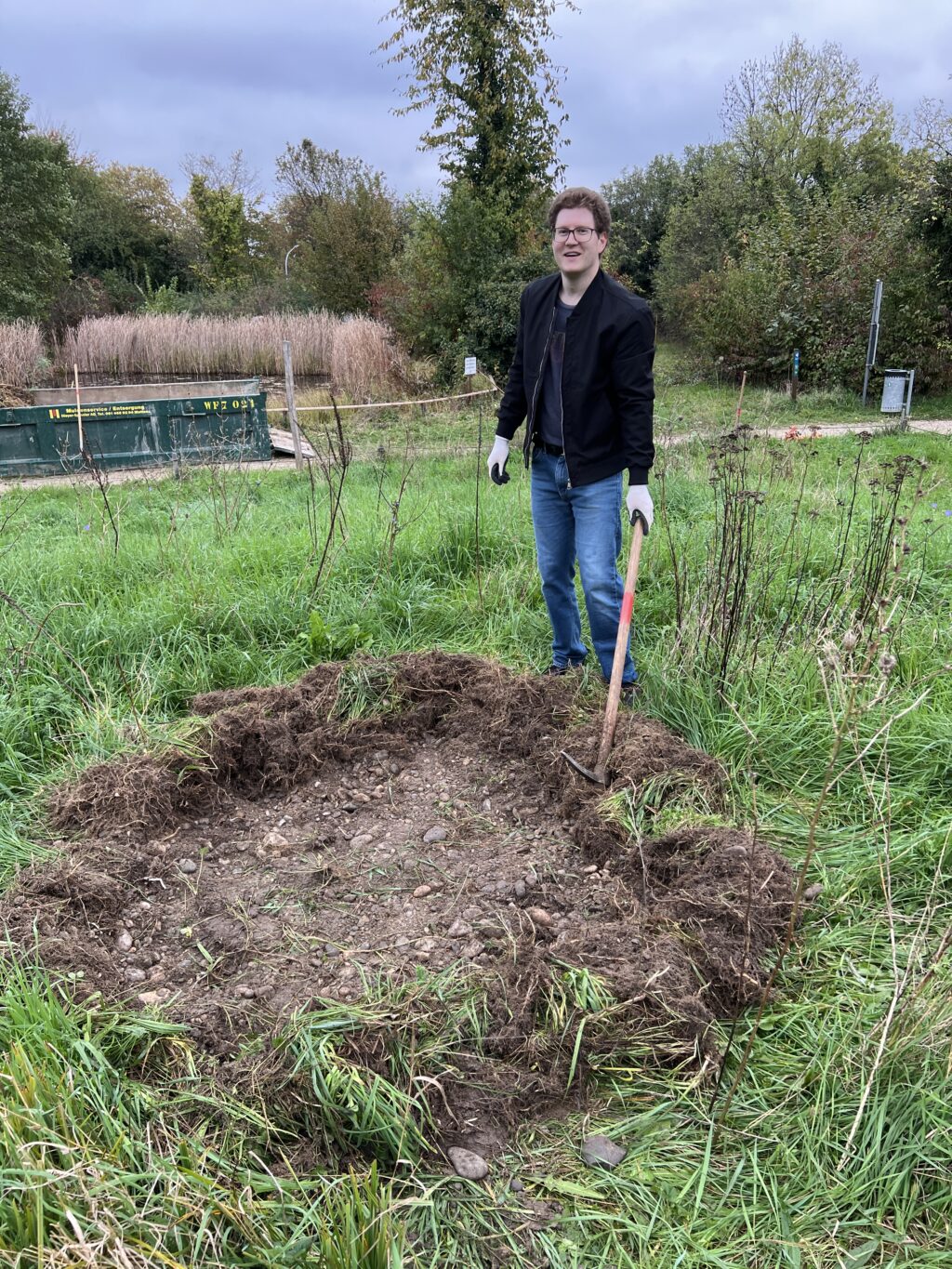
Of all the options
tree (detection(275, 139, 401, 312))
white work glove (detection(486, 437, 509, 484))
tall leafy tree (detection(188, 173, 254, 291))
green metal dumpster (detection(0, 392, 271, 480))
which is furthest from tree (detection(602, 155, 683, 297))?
white work glove (detection(486, 437, 509, 484))

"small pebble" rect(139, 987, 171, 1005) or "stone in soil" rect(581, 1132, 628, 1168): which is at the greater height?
"small pebble" rect(139, 987, 171, 1005)

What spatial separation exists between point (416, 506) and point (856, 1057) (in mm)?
4385

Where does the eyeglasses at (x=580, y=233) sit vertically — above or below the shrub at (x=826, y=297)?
below

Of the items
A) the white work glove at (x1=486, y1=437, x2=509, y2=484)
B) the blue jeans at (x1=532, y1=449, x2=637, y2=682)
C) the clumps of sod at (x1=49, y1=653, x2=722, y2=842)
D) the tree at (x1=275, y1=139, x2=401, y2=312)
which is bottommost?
the clumps of sod at (x1=49, y1=653, x2=722, y2=842)

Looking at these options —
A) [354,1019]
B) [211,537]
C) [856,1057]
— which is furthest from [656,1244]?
[211,537]

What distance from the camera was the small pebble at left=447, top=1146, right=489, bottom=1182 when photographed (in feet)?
5.35

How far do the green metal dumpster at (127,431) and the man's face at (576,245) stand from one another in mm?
7029

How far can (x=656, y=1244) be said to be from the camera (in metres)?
1.51

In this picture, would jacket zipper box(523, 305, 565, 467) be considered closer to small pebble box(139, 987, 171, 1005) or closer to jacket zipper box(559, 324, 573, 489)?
jacket zipper box(559, 324, 573, 489)

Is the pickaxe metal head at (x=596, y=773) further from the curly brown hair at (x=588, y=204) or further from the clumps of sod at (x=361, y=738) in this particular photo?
the curly brown hair at (x=588, y=204)

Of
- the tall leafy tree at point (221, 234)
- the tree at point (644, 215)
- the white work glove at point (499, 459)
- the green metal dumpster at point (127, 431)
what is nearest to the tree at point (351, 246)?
the tall leafy tree at point (221, 234)

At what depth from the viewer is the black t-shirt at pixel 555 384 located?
120 inches

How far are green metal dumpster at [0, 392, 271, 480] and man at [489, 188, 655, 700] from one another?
22.4 feet

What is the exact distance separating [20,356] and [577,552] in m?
14.6
